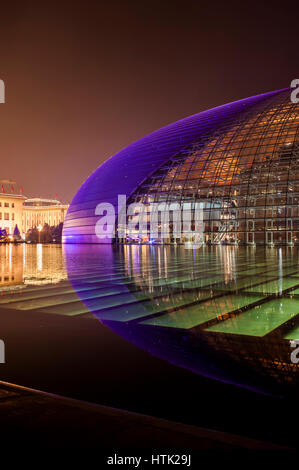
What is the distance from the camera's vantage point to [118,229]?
169 ft

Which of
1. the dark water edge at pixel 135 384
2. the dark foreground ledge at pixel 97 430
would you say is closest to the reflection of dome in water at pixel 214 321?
the dark water edge at pixel 135 384

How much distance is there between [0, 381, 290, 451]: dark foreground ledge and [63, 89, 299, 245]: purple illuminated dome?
38858mm

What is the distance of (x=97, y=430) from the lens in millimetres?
2525

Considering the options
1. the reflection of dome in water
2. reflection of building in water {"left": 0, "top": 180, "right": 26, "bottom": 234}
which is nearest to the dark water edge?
the reflection of dome in water

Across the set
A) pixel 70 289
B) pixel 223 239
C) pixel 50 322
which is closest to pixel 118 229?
pixel 223 239

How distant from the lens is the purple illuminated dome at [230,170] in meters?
39.8

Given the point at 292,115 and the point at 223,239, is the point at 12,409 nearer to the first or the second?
the point at 223,239

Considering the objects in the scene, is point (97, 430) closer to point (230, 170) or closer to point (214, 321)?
point (214, 321)

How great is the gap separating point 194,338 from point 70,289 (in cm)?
605

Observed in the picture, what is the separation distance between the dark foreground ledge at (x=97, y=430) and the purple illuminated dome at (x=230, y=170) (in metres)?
38.9

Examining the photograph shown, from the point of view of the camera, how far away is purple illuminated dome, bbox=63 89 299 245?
131ft

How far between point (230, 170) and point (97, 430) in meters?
41.7

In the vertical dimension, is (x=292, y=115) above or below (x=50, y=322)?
above

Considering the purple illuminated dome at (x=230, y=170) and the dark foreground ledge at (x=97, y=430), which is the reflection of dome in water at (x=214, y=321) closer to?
the dark foreground ledge at (x=97, y=430)
